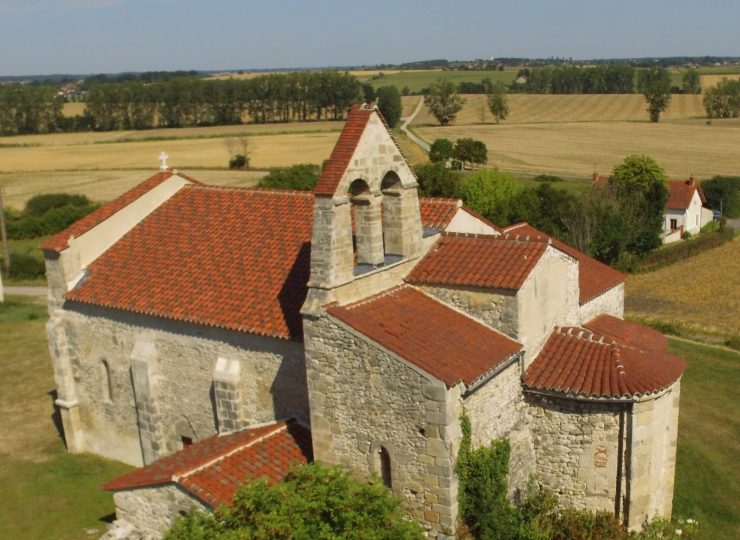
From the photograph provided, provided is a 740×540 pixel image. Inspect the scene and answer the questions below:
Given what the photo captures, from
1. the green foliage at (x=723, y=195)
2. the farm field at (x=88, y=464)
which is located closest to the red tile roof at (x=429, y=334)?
the farm field at (x=88, y=464)

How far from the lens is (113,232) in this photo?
22984 millimetres

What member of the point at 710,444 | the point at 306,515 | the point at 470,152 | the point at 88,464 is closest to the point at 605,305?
the point at 710,444

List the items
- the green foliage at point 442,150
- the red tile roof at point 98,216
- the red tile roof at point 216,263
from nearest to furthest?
the red tile roof at point 216,263
the red tile roof at point 98,216
the green foliage at point 442,150

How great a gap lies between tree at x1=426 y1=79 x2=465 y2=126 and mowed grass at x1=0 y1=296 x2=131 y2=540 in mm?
106199

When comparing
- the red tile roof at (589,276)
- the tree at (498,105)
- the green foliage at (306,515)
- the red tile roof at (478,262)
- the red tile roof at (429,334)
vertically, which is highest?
the tree at (498,105)

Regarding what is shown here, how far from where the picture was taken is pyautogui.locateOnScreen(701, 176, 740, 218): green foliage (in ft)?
228

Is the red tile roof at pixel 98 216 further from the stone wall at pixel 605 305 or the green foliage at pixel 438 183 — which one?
the green foliage at pixel 438 183

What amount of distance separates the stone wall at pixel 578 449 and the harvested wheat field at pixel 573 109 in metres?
116

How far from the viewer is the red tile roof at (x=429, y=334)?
46.7ft

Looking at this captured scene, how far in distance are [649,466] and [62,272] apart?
53.5ft

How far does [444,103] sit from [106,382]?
113722 millimetres

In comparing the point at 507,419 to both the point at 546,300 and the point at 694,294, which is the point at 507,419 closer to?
the point at 546,300

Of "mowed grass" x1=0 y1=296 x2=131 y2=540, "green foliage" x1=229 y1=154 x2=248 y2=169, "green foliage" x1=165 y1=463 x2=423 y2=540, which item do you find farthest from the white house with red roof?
"green foliage" x1=165 y1=463 x2=423 y2=540

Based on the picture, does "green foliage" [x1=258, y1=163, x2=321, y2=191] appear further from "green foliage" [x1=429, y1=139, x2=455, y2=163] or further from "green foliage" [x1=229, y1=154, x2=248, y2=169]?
"green foliage" [x1=429, y1=139, x2=455, y2=163]
